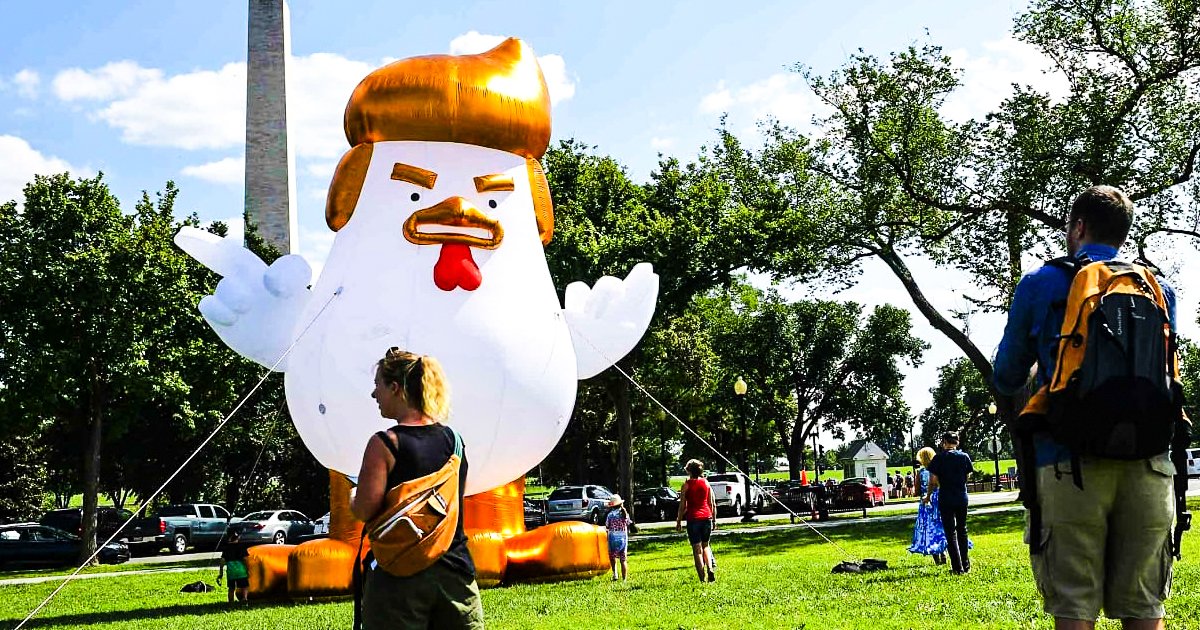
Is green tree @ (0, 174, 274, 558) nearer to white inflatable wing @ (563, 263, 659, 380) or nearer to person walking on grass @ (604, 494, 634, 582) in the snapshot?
person walking on grass @ (604, 494, 634, 582)

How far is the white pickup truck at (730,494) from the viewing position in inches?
1428

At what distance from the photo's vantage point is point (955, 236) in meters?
26.4

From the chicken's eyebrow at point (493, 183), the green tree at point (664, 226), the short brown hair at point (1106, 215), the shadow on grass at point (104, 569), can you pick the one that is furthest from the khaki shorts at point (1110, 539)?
the shadow on grass at point (104, 569)

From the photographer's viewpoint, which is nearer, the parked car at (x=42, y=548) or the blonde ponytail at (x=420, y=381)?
the blonde ponytail at (x=420, y=381)

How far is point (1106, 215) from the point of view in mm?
3906

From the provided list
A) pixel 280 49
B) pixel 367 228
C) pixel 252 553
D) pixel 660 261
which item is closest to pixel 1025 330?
pixel 367 228

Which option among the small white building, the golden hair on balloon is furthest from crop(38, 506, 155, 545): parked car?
the small white building

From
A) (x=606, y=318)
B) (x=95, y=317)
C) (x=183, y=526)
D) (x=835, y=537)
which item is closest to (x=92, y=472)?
(x=95, y=317)

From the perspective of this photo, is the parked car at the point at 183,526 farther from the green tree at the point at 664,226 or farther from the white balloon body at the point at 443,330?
the white balloon body at the point at 443,330

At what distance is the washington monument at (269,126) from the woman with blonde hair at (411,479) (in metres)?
35.2

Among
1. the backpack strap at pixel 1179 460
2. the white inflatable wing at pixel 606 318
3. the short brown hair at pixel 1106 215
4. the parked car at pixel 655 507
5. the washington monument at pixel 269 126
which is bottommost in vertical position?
the parked car at pixel 655 507

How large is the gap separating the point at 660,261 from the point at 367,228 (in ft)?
44.1

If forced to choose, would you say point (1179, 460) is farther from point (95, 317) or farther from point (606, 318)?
point (95, 317)

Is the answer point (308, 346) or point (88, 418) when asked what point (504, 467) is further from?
point (88, 418)
